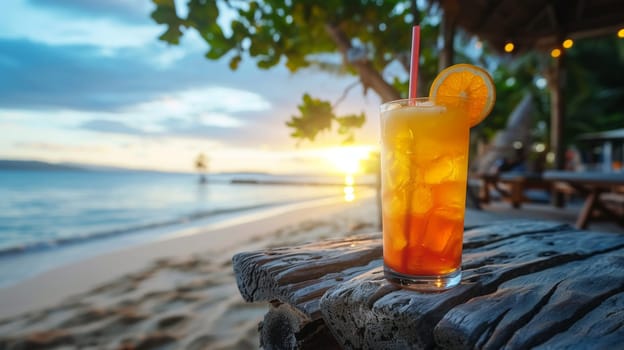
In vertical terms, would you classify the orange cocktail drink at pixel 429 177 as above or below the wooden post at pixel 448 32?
below

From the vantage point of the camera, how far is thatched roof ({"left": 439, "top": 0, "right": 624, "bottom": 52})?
432 centimetres

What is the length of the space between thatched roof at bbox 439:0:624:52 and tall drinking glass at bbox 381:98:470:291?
4082mm

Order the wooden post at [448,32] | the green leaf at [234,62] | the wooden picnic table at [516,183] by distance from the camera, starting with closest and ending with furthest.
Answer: the green leaf at [234,62] < the wooden post at [448,32] < the wooden picnic table at [516,183]

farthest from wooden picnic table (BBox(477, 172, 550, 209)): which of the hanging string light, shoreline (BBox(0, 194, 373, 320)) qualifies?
shoreline (BBox(0, 194, 373, 320))

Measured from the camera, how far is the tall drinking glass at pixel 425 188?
691 millimetres

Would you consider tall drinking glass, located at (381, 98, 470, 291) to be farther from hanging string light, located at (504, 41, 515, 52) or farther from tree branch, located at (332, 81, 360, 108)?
hanging string light, located at (504, 41, 515, 52)

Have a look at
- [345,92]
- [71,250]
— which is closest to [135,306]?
[345,92]

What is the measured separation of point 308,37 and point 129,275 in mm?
2864

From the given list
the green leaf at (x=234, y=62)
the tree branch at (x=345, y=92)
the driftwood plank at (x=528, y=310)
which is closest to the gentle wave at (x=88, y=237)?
the green leaf at (x=234, y=62)

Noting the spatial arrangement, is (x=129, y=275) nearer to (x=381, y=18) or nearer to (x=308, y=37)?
(x=308, y=37)

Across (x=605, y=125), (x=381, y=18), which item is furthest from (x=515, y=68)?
(x=381, y=18)

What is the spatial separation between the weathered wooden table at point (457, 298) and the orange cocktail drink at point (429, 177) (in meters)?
0.07

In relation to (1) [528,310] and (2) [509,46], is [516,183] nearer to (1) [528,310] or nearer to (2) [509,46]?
(2) [509,46]

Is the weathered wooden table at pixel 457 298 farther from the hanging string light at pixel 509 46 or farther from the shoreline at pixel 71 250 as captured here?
the hanging string light at pixel 509 46
